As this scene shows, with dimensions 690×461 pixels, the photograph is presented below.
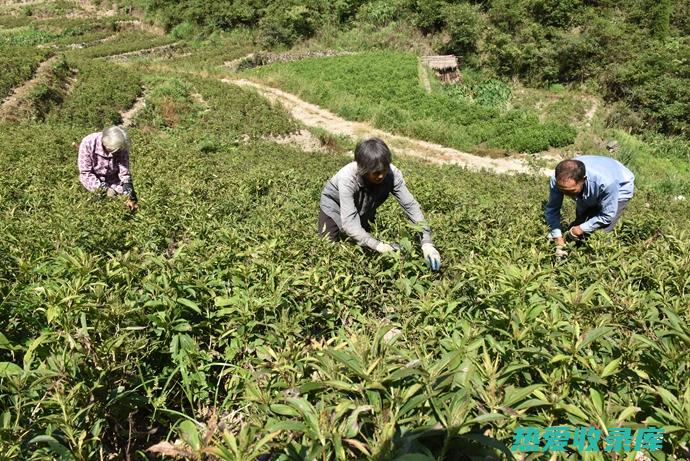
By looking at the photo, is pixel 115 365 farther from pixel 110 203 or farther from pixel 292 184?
pixel 292 184

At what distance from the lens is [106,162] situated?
5.07 meters

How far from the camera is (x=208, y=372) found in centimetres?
223

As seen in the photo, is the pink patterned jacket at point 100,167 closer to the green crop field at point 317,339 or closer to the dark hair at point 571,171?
the green crop field at point 317,339

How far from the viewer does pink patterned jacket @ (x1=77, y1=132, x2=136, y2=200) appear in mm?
4926

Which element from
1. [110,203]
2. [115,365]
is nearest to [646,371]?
[115,365]

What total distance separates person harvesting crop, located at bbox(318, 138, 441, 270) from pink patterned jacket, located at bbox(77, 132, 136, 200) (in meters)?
2.52

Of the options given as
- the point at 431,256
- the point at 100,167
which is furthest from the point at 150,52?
the point at 431,256

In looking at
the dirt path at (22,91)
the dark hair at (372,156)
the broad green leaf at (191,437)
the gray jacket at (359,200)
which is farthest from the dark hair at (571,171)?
the dirt path at (22,91)

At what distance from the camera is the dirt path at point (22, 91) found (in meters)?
14.9

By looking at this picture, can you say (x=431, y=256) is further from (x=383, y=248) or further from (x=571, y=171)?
(x=571, y=171)

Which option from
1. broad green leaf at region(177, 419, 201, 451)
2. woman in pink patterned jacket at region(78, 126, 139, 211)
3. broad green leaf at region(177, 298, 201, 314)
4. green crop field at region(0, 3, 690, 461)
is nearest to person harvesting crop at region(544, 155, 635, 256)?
green crop field at region(0, 3, 690, 461)

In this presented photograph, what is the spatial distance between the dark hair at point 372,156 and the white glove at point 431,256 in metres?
0.64

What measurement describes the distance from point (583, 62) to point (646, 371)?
28.4 meters

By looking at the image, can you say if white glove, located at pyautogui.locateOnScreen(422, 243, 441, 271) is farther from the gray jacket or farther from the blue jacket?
the blue jacket
